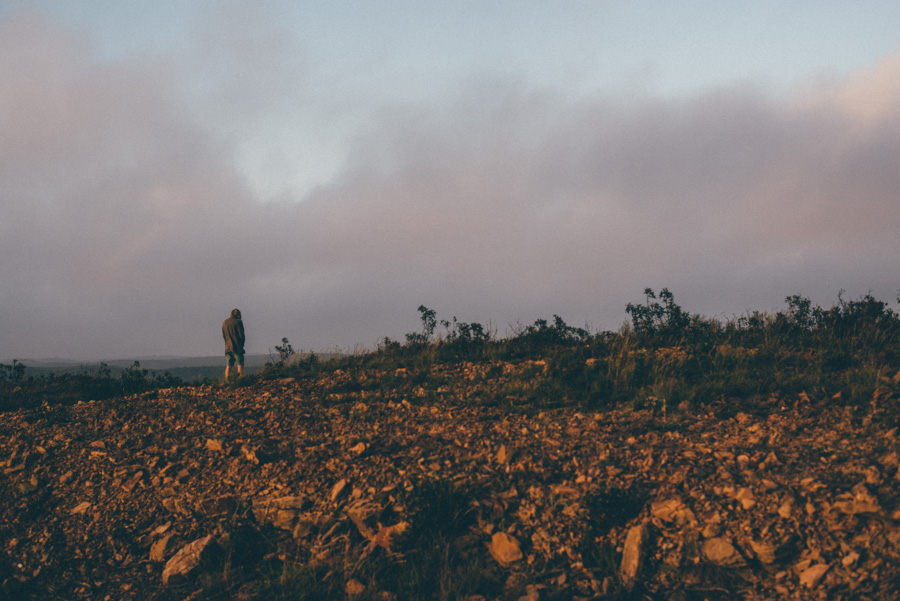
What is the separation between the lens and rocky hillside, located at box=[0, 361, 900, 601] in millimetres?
4684

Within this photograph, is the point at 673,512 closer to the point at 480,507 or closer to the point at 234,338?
the point at 480,507

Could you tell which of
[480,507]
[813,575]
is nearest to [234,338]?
[480,507]

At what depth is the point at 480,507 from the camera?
552 cm

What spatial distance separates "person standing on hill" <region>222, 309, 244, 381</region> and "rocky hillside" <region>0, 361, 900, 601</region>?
6406 mm

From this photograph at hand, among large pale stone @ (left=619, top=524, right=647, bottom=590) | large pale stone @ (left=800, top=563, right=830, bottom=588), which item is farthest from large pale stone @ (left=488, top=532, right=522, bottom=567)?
large pale stone @ (left=800, top=563, right=830, bottom=588)

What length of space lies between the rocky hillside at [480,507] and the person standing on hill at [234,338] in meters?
6.41

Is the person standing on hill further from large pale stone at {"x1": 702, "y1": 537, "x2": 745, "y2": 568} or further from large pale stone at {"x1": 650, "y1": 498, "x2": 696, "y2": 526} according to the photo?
large pale stone at {"x1": 702, "y1": 537, "x2": 745, "y2": 568}

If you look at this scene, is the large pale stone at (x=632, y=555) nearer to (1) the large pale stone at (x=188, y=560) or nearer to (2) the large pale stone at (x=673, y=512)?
(2) the large pale stone at (x=673, y=512)

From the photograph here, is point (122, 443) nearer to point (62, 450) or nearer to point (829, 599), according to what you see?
point (62, 450)

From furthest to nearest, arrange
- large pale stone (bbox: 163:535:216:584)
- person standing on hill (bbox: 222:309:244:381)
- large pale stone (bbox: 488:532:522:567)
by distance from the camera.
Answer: person standing on hill (bbox: 222:309:244:381) → large pale stone (bbox: 163:535:216:584) → large pale stone (bbox: 488:532:522:567)

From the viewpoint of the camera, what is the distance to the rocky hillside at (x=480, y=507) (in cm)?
468

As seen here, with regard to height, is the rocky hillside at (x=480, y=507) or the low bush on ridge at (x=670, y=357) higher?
the low bush on ridge at (x=670, y=357)

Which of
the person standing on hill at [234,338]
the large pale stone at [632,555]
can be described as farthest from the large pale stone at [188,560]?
the person standing on hill at [234,338]

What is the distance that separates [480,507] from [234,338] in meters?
11.1
